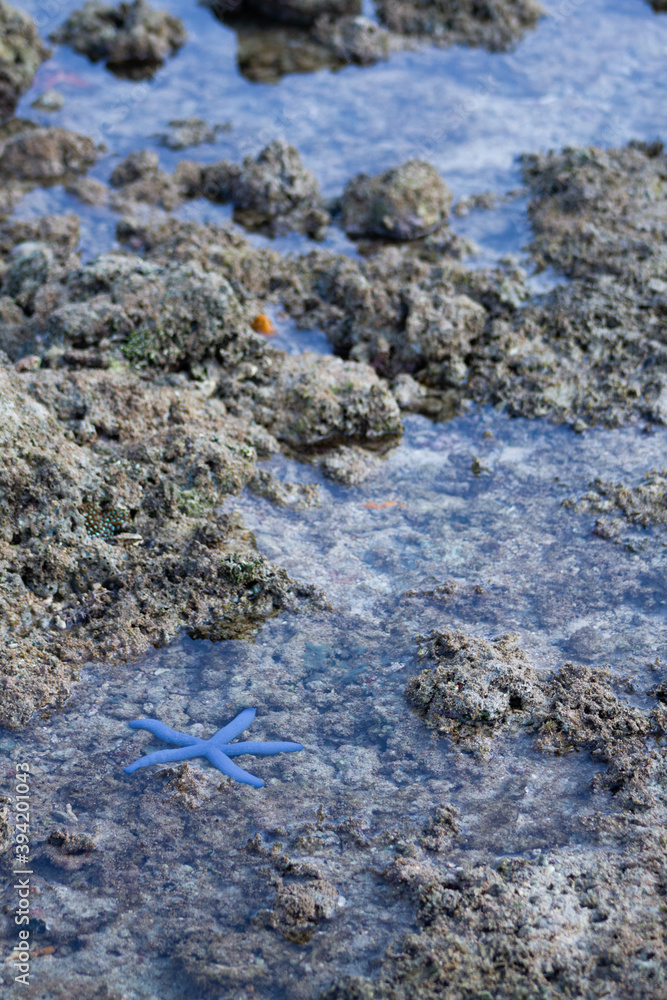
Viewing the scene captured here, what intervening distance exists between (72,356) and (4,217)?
2907mm

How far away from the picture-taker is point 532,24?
10.5 meters

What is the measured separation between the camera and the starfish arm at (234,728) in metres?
3.66

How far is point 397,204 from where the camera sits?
23.8 feet

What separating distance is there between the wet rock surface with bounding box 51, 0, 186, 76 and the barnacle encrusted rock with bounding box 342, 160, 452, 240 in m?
4.29

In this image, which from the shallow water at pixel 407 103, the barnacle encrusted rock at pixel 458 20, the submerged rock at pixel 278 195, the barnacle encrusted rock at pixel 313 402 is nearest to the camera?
the barnacle encrusted rock at pixel 313 402

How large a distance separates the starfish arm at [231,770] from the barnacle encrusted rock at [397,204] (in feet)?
17.6

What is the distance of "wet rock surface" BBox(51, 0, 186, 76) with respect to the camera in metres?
9.69

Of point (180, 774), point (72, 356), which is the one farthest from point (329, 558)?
point (72, 356)

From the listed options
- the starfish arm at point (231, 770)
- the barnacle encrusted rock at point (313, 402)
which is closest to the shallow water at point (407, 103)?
the barnacle encrusted rock at point (313, 402)

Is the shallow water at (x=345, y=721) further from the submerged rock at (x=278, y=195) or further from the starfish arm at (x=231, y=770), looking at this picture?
the submerged rock at (x=278, y=195)

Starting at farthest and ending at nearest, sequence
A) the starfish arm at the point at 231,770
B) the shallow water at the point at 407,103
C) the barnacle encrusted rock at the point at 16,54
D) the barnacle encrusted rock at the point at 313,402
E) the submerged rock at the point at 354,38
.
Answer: the submerged rock at the point at 354,38
the barnacle encrusted rock at the point at 16,54
the shallow water at the point at 407,103
the barnacle encrusted rock at the point at 313,402
the starfish arm at the point at 231,770

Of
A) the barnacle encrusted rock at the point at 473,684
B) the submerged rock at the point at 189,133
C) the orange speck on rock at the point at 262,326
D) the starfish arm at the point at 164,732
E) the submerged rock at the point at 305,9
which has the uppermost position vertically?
the submerged rock at the point at 305,9

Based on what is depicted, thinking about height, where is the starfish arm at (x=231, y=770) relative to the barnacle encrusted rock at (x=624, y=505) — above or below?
below

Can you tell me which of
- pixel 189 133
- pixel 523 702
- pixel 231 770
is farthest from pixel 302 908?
pixel 189 133
